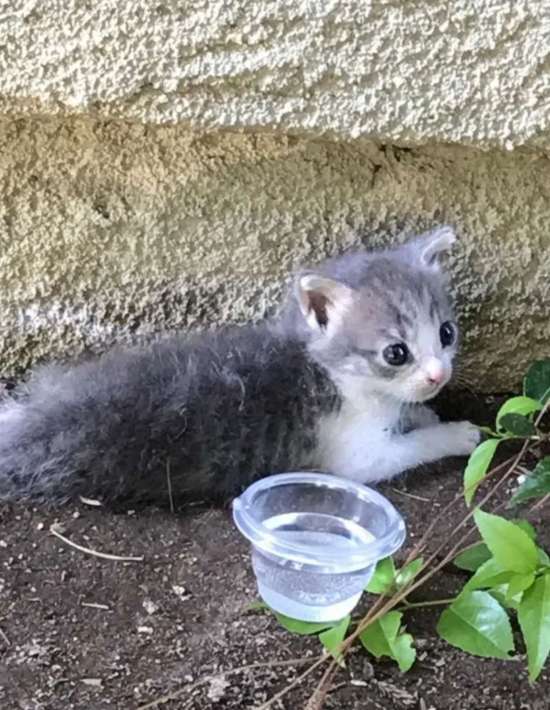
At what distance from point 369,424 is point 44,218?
22.8 inches

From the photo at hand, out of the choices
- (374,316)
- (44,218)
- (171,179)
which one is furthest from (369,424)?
(44,218)

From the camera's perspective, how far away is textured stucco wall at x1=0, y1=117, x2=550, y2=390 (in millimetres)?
1758

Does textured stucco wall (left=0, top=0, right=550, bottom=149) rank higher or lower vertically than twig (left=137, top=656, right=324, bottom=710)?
higher

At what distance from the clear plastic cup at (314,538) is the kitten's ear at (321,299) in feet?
0.85

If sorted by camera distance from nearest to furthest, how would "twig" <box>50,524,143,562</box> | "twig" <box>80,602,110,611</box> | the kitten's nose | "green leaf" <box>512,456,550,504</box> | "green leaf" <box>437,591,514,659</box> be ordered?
"green leaf" <box>437,591,514,659</box> < "green leaf" <box>512,456,550,504</box> < "twig" <box>80,602,110,611</box> < "twig" <box>50,524,143,562</box> < the kitten's nose

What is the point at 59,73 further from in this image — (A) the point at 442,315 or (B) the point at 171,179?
(A) the point at 442,315

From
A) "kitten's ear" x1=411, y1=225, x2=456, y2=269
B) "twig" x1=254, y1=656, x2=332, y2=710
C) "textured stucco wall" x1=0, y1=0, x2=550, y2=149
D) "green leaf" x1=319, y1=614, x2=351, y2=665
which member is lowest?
"twig" x1=254, y1=656, x2=332, y2=710

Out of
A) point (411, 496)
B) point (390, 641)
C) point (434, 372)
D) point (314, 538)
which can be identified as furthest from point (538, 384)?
point (390, 641)

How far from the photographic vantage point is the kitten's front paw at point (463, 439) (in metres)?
1.82

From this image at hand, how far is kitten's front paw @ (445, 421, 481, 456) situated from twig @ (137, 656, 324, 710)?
54cm

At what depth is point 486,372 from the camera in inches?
76.3

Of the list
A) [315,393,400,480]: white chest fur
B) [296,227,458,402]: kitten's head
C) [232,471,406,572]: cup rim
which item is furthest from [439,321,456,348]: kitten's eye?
[232,471,406,572]: cup rim

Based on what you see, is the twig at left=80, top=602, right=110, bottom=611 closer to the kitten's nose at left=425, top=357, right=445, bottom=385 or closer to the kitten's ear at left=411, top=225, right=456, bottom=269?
the kitten's nose at left=425, top=357, right=445, bottom=385

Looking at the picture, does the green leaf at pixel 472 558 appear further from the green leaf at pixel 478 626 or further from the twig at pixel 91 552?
the twig at pixel 91 552
